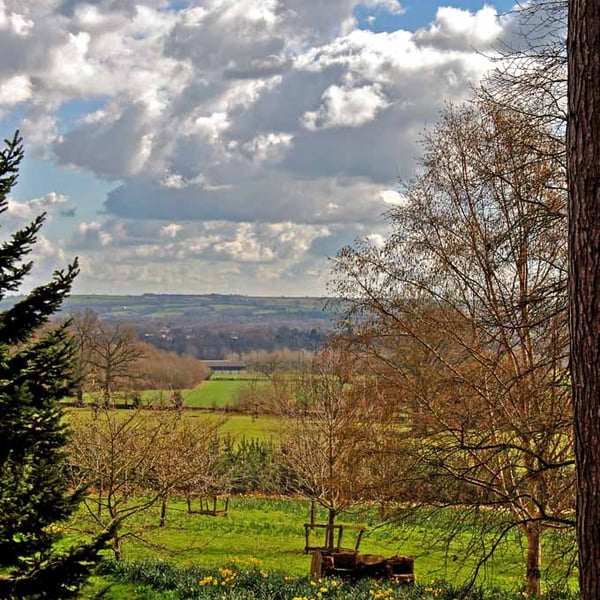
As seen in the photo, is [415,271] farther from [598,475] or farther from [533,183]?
[598,475]

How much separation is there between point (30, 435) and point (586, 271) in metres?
5.48

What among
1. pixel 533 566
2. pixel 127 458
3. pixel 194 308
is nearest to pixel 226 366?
pixel 127 458

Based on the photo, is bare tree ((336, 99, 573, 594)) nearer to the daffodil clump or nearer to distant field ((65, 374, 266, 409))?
the daffodil clump

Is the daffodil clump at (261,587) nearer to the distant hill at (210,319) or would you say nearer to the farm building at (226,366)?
the distant hill at (210,319)

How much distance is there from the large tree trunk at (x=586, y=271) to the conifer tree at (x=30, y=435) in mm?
4738

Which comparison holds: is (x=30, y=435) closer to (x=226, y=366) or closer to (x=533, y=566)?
(x=533, y=566)

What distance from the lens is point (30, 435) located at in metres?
6.36

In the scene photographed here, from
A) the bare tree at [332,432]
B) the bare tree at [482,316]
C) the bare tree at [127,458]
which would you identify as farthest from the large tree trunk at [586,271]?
the bare tree at [127,458]

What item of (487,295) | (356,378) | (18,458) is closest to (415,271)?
(487,295)

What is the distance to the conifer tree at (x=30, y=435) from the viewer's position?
5.99 meters

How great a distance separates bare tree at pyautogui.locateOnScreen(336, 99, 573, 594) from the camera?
286 inches

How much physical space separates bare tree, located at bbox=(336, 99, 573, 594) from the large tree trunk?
161 inches

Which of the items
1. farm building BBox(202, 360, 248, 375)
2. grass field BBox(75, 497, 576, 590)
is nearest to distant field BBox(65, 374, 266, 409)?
farm building BBox(202, 360, 248, 375)

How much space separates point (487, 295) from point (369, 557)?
19.2 feet
